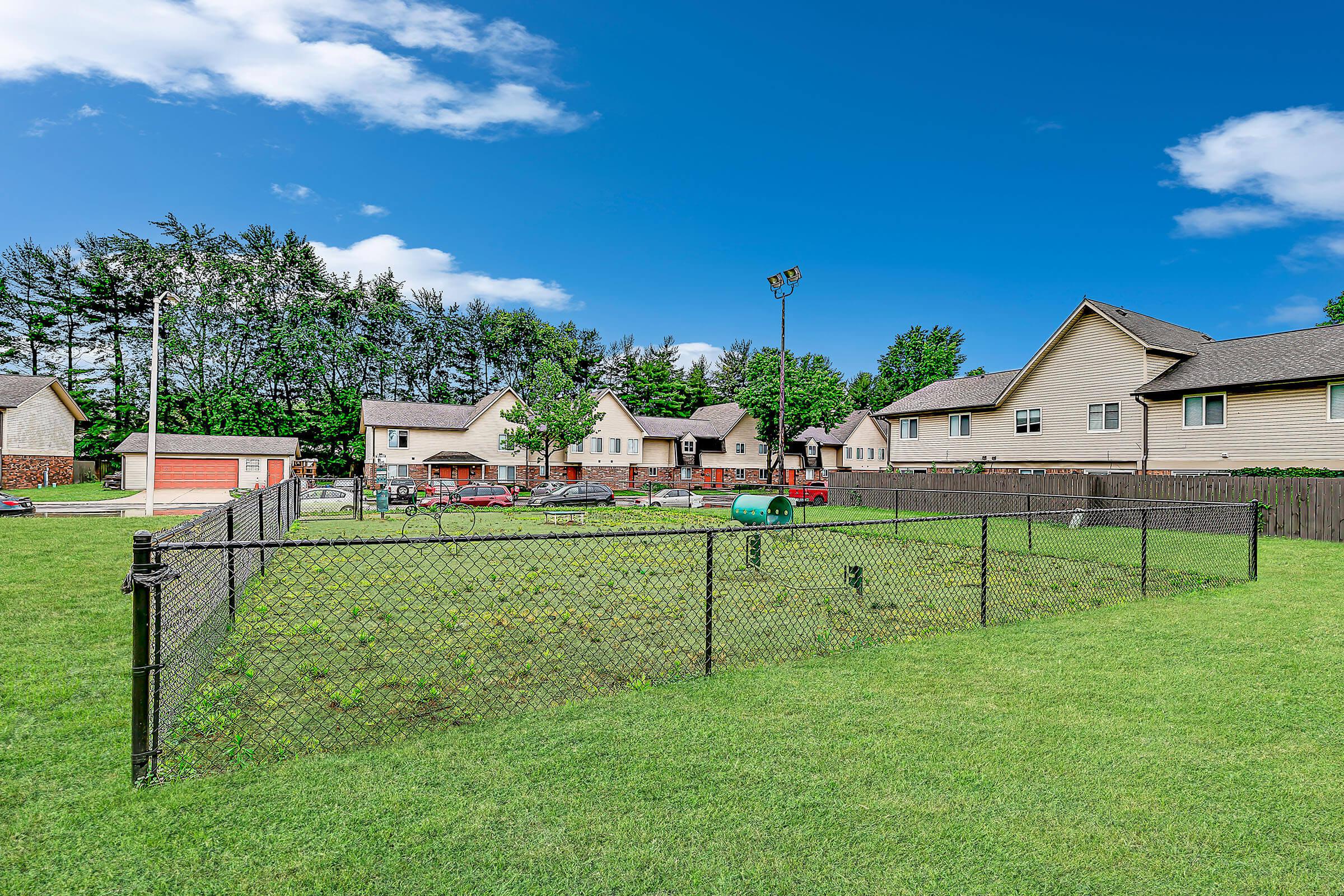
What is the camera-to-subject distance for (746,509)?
17.9m

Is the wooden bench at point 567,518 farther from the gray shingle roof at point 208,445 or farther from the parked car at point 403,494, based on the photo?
the gray shingle roof at point 208,445

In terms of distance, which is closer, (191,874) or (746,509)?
(191,874)

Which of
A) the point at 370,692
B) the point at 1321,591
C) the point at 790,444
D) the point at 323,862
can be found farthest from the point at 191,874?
the point at 790,444

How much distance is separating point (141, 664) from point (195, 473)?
4817 centimetres

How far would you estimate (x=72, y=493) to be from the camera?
36.4 metres

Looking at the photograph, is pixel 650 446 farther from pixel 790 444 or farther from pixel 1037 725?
pixel 1037 725

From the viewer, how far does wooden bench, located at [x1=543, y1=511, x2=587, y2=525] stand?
22.6 meters

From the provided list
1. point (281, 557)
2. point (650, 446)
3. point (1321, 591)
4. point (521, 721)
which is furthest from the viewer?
point (650, 446)

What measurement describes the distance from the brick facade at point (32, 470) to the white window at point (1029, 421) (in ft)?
178

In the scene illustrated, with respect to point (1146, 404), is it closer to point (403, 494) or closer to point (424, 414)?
point (403, 494)

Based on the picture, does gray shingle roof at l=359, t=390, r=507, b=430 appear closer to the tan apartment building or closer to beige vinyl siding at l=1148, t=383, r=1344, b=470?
the tan apartment building

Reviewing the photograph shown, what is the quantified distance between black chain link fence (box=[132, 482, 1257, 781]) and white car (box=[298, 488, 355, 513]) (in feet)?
35.1

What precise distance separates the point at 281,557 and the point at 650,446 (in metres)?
42.6

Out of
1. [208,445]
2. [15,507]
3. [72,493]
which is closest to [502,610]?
[15,507]
